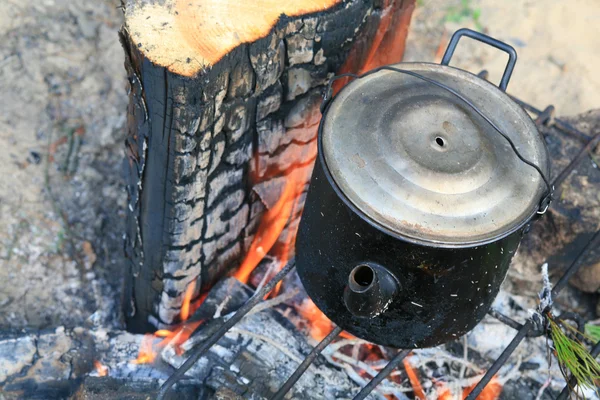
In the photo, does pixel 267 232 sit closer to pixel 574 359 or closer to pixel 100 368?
pixel 100 368

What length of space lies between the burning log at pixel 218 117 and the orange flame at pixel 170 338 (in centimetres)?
3

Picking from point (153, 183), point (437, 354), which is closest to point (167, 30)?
point (153, 183)

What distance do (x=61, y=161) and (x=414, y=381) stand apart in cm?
147

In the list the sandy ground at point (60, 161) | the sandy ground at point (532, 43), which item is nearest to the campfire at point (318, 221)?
the sandy ground at point (60, 161)

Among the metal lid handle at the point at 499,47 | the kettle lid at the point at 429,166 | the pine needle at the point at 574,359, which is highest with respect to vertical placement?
the metal lid handle at the point at 499,47

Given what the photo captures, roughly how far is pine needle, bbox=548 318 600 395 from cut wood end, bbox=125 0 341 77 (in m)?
0.98

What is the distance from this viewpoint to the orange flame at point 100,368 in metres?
1.70

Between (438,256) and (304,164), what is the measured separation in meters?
0.76

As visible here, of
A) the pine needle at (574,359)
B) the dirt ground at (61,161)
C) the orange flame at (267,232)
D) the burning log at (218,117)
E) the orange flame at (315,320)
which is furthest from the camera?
the dirt ground at (61,161)

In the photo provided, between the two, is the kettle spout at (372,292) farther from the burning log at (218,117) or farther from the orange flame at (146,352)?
the orange flame at (146,352)

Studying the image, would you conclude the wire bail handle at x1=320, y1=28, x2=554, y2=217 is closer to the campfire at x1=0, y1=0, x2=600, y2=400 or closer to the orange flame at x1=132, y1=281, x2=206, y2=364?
the campfire at x1=0, y1=0, x2=600, y2=400

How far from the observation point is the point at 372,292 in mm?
1233

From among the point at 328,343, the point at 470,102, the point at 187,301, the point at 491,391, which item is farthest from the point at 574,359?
the point at 187,301

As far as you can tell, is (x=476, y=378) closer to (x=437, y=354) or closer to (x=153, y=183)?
(x=437, y=354)
